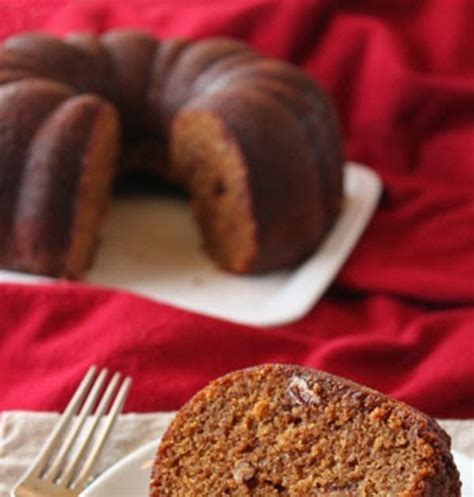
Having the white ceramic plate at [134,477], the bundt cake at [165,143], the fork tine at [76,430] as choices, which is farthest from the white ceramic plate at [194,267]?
the white ceramic plate at [134,477]

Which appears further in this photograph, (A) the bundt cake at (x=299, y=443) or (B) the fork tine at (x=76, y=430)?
(B) the fork tine at (x=76, y=430)

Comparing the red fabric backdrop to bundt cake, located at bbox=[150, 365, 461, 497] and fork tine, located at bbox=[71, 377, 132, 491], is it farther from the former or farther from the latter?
bundt cake, located at bbox=[150, 365, 461, 497]

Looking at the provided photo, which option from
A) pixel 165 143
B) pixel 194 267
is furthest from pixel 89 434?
pixel 165 143

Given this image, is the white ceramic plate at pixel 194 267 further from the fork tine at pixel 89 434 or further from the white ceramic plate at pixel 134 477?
the white ceramic plate at pixel 134 477

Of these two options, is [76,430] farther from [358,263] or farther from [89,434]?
[358,263]

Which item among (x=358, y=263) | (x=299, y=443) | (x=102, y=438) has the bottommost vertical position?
(x=358, y=263)

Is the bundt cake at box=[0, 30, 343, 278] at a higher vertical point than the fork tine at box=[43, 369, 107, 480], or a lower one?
lower

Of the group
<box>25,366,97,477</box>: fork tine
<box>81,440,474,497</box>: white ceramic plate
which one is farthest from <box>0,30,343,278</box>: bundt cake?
<box>81,440,474,497</box>: white ceramic plate
